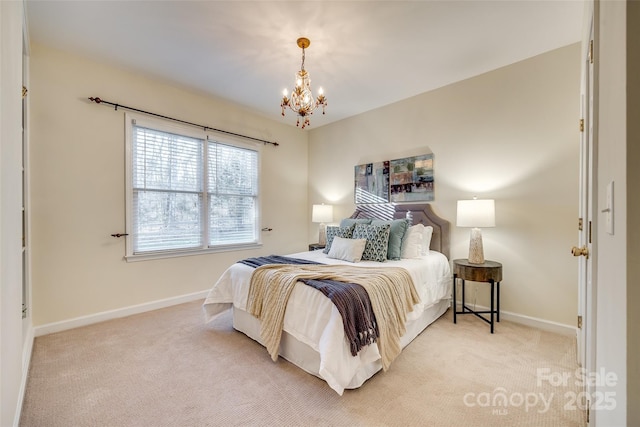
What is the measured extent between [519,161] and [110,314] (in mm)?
4689

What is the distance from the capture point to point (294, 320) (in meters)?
2.07

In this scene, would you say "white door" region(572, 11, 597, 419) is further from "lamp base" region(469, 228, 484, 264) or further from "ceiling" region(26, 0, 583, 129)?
"lamp base" region(469, 228, 484, 264)

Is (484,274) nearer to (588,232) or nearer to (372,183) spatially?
(588,232)

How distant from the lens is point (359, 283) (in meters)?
2.02

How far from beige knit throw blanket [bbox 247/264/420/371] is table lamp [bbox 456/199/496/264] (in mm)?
930

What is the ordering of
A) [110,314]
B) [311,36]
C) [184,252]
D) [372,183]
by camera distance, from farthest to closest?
1. [372,183]
2. [184,252]
3. [110,314]
4. [311,36]

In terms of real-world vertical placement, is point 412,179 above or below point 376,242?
above

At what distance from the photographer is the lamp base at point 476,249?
2838 mm

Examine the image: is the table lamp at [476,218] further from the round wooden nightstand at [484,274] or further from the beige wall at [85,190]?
the beige wall at [85,190]

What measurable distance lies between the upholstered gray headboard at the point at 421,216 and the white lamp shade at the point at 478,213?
535mm

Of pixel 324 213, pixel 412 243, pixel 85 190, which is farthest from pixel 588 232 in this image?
pixel 85 190

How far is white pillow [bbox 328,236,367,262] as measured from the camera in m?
3.00

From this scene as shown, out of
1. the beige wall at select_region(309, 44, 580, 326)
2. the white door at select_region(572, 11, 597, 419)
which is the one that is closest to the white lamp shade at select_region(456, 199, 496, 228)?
the beige wall at select_region(309, 44, 580, 326)

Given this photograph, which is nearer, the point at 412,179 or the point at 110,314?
the point at 110,314
